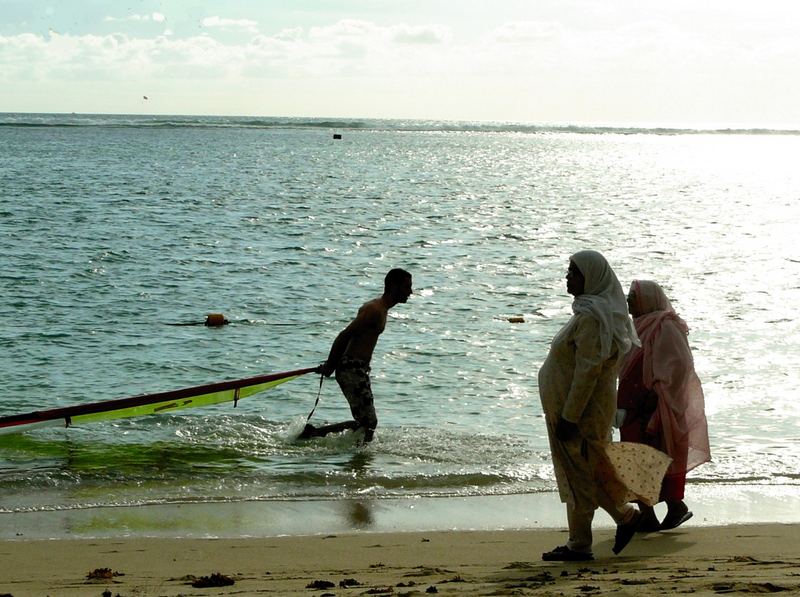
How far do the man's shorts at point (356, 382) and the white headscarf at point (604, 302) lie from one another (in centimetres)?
392

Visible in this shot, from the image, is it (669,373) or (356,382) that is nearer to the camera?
(669,373)

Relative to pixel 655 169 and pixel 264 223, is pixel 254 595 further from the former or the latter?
pixel 655 169

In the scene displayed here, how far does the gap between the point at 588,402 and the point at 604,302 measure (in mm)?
558

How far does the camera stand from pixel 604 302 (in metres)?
6.21

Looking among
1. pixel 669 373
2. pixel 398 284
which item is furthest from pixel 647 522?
pixel 398 284

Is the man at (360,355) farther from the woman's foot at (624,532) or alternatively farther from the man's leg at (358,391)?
the woman's foot at (624,532)

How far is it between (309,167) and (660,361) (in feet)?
258

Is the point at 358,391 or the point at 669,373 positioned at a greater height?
the point at 669,373

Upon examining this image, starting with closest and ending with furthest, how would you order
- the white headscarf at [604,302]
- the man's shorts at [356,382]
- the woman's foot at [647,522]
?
the white headscarf at [604,302], the woman's foot at [647,522], the man's shorts at [356,382]

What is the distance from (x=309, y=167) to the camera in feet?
278

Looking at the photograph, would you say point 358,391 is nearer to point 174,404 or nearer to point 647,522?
point 174,404

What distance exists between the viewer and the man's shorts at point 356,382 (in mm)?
9930

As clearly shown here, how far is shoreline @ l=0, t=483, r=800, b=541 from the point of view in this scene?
7832 mm

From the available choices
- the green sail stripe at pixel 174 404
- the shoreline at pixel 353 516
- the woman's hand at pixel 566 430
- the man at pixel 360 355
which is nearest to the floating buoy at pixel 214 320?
the green sail stripe at pixel 174 404
